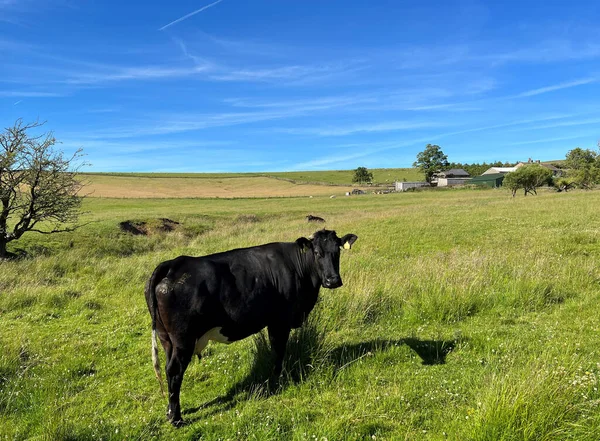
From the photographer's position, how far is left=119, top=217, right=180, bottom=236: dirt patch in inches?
1074

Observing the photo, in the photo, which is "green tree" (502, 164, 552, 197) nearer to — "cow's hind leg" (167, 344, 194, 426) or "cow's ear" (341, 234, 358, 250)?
"cow's ear" (341, 234, 358, 250)

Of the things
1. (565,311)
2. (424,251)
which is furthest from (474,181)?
(565,311)

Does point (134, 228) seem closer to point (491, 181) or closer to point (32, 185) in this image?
point (32, 185)

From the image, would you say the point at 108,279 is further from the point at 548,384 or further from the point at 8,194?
the point at 548,384

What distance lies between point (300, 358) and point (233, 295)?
5.22ft

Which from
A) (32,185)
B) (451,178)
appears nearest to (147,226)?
(32,185)

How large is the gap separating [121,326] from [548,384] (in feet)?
25.8

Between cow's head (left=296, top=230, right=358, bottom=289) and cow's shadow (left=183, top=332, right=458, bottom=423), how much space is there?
105 cm

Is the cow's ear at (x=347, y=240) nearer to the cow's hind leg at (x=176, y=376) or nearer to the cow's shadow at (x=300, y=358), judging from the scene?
the cow's shadow at (x=300, y=358)

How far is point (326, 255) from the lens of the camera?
6.05m

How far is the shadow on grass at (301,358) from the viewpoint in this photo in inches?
212


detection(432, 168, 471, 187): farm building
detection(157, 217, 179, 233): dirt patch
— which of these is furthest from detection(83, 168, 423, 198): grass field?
detection(157, 217, 179, 233): dirt patch

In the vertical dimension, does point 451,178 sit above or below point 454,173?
below

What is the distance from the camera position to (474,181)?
385 feet
